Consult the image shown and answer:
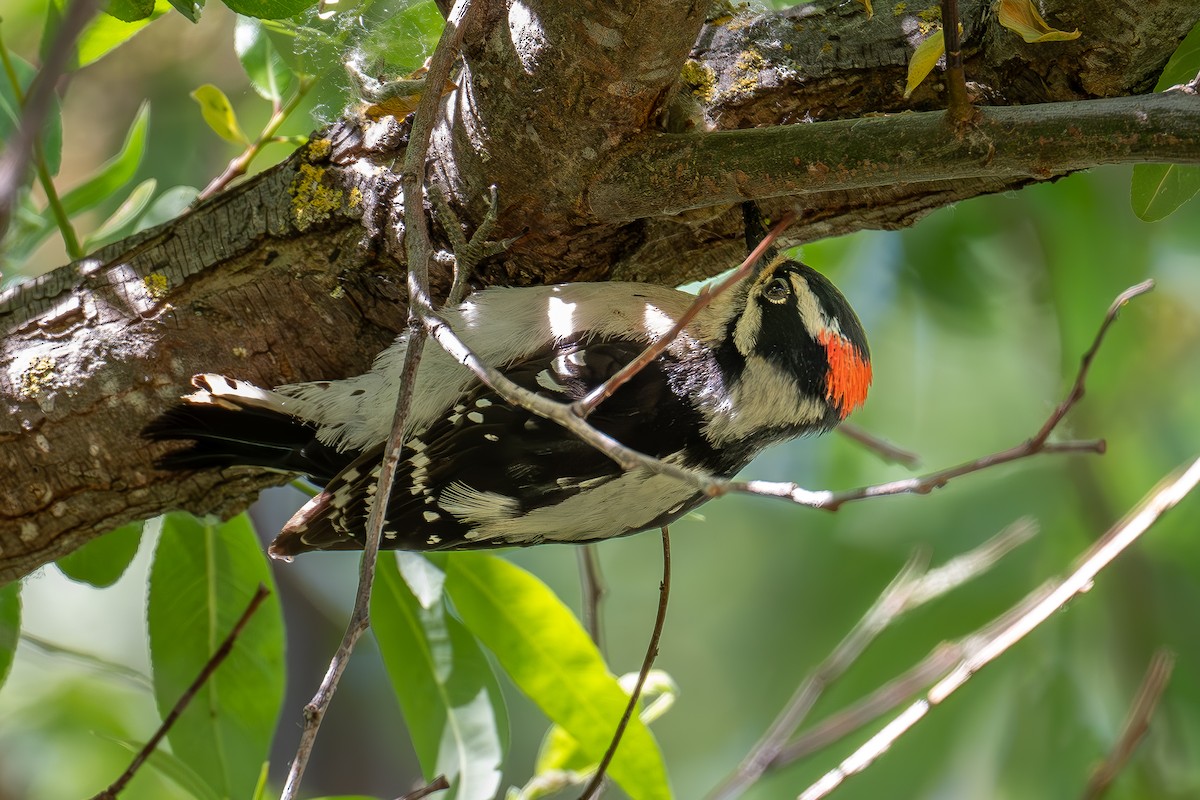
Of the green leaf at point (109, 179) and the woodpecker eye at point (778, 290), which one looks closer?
the woodpecker eye at point (778, 290)

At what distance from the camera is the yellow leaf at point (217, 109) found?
2416 millimetres

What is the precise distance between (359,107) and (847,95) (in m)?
0.99

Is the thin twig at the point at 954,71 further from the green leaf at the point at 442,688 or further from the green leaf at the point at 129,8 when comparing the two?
the green leaf at the point at 442,688

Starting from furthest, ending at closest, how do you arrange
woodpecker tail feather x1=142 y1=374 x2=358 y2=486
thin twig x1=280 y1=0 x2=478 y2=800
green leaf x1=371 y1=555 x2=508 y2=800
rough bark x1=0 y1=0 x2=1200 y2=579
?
green leaf x1=371 y1=555 x2=508 y2=800 → woodpecker tail feather x1=142 y1=374 x2=358 y2=486 → rough bark x1=0 y1=0 x2=1200 y2=579 → thin twig x1=280 y1=0 x2=478 y2=800

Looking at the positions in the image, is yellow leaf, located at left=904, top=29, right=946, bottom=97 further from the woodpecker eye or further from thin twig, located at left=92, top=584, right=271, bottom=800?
thin twig, located at left=92, top=584, right=271, bottom=800

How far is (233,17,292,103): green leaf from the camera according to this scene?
2.45m

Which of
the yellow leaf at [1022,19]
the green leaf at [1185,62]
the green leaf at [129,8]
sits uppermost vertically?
the green leaf at [129,8]

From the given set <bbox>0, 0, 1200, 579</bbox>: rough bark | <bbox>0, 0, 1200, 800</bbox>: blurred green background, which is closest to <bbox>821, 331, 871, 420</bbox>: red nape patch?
<bbox>0, 0, 1200, 579</bbox>: rough bark

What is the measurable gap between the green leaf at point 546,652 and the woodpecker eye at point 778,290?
0.91m

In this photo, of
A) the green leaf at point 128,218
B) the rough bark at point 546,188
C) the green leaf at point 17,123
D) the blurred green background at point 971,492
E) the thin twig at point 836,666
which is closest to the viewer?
the rough bark at point 546,188

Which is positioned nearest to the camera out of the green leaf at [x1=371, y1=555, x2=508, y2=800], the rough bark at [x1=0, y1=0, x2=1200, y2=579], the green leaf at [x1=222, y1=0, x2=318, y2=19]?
the rough bark at [x1=0, y1=0, x2=1200, y2=579]

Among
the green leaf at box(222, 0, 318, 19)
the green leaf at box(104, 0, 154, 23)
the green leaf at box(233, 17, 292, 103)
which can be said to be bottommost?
the green leaf at box(222, 0, 318, 19)

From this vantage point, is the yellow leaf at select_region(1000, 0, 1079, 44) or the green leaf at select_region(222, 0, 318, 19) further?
the green leaf at select_region(222, 0, 318, 19)

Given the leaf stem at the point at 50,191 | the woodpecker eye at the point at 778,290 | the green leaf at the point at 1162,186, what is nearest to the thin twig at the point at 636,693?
the woodpecker eye at the point at 778,290
